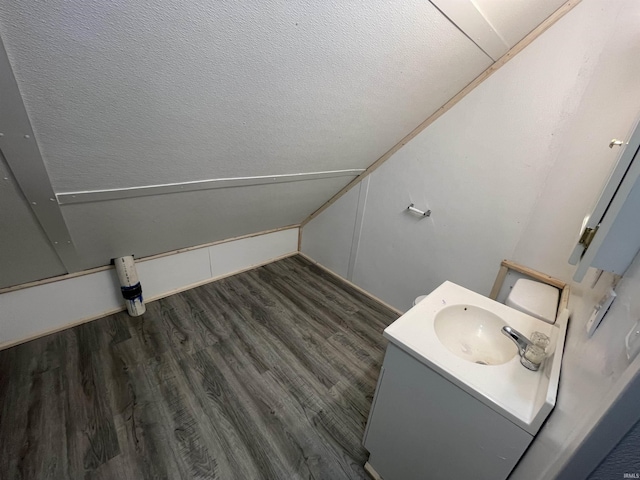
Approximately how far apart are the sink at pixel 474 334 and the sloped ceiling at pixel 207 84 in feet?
3.46

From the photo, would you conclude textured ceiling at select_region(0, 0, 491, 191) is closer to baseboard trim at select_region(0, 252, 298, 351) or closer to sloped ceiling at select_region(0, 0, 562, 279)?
sloped ceiling at select_region(0, 0, 562, 279)

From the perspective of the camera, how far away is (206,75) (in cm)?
81

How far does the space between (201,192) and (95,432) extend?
4.23 feet

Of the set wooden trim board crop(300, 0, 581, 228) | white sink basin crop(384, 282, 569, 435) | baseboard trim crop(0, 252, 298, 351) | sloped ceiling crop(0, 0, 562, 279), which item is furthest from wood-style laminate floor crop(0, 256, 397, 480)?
wooden trim board crop(300, 0, 581, 228)

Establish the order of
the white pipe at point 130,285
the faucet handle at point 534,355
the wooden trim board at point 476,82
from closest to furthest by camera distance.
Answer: the faucet handle at point 534,355 → the wooden trim board at point 476,82 → the white pipe at point 130,285

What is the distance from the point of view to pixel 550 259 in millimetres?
1462

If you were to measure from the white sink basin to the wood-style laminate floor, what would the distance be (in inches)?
30.4

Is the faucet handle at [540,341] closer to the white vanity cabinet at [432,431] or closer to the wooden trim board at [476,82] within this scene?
the white vanity cabinet at [432,431]

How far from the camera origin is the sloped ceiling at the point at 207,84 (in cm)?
62

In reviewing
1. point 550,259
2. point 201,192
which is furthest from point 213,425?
point 550,259

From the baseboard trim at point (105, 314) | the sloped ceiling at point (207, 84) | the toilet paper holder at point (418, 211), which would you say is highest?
the sloped ceiling at point (207, 84)

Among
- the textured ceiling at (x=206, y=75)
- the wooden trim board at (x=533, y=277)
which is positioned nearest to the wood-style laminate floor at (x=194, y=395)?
the wooden trim board at (x=533, y=277)

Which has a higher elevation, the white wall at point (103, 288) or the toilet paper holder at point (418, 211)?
the toilet paper holder at point (418, 211)

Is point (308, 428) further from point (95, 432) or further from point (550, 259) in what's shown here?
point (550, 259)
